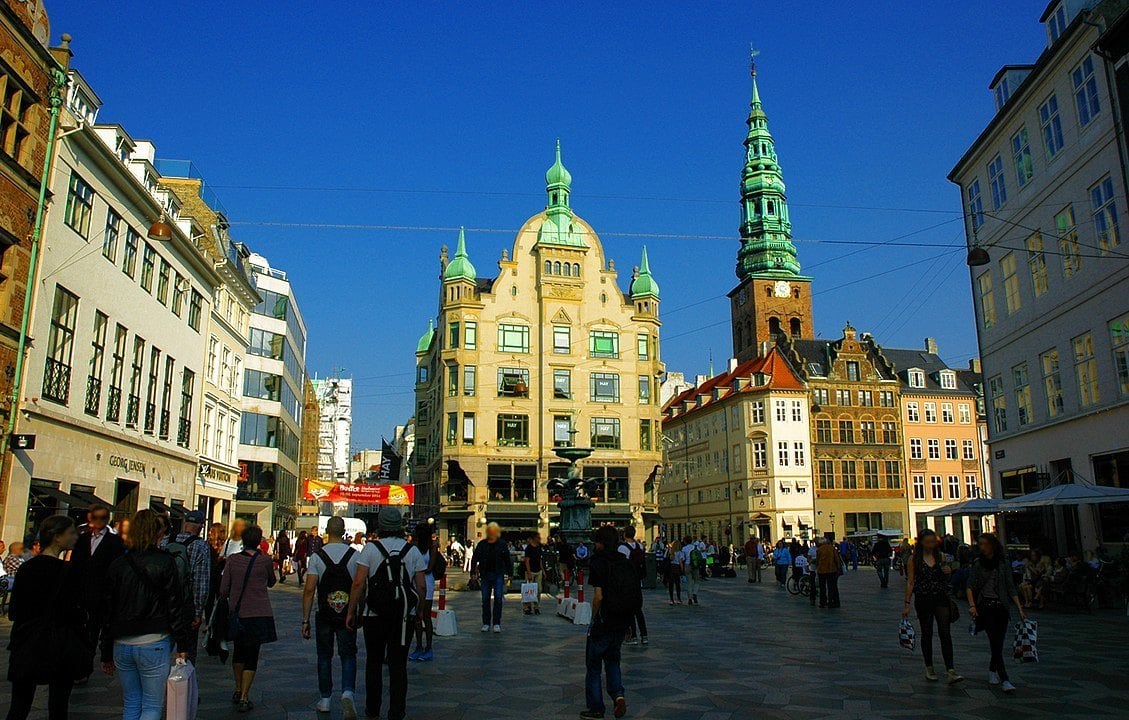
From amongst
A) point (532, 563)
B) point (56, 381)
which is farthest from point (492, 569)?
point (56, 381)

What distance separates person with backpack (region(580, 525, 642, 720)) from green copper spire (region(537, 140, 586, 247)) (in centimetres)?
5107

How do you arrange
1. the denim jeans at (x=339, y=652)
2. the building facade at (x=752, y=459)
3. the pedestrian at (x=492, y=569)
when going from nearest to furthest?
1. the denim jeans at (x=339, y=652)
2. the pedestrian at (x=492, y=569)
3. the building facade at (x=752, y=459)

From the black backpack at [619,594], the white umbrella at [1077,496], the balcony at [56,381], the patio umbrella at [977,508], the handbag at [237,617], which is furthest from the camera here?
the patio umbrella at [977,508]

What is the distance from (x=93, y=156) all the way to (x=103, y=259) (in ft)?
9.59

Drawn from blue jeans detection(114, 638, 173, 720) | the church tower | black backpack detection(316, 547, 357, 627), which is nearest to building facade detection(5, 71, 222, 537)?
black backpack detection(316, 547, 357, 627)

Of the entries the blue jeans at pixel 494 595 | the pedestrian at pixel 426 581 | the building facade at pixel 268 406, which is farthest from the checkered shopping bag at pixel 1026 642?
the building facade at pixel 268 406

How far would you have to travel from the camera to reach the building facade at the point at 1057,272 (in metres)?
22.7

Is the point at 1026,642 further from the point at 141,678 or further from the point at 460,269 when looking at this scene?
the point at 460,269

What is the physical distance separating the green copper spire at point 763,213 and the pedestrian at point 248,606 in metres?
86.9

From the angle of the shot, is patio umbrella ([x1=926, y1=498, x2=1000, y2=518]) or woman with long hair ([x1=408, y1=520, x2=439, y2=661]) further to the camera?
patio umbrella ([x1=926, y1=498, x2=1000, y2=518])

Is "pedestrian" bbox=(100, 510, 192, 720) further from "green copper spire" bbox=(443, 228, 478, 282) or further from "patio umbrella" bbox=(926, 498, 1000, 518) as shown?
"green copper spire" bbox=(443, 228, 478, 282)

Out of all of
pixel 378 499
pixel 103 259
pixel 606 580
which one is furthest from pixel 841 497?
pixel 606 580

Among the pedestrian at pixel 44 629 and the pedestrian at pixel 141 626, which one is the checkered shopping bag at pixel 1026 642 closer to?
the pedestrian at pixel 141 626

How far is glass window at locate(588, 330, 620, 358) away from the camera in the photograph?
57.9 metres
